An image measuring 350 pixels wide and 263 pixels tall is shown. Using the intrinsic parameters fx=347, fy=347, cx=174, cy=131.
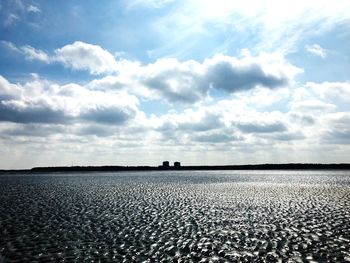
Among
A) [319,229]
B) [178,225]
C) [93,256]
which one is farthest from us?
[178,225]

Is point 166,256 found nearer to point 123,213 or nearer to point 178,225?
point 178,225

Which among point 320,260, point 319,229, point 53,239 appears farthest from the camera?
point 319,229

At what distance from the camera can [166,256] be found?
25.5m

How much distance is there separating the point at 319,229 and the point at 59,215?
33.1 metres

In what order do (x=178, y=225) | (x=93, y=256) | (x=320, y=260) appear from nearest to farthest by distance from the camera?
(x=320, y=260)
(x=93, y=256)
(x=178, y=225)

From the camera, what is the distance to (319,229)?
1414 inches

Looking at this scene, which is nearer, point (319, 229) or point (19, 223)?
point (319, 229)

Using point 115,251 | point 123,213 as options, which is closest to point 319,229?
point 115,251

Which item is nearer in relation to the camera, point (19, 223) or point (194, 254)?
point (194, 254)

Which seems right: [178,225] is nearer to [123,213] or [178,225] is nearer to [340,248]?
[123,213]

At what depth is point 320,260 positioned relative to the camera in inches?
949

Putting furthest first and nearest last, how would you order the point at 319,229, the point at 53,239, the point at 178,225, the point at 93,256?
the point at 178,225 → the point at 319,229 → the point at 53,239 → the point at 93,256

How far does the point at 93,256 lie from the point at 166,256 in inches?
214

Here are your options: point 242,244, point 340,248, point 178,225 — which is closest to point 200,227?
point 178,225
